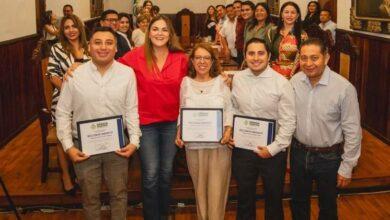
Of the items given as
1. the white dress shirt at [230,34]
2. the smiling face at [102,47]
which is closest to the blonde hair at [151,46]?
the smiling face at [102,47]

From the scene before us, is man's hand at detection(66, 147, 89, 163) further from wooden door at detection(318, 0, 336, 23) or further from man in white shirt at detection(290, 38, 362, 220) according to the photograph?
wooden door at detection(318, 0, 336, 23)

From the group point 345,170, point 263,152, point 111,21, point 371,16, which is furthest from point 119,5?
point 345,170

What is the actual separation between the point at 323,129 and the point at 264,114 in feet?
1.21

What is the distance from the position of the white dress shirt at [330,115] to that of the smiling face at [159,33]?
36.1 inches

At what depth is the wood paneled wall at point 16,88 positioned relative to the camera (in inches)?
224

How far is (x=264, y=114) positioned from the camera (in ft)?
9.55

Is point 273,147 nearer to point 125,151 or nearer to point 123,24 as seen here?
point 125,151

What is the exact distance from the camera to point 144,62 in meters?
3.07

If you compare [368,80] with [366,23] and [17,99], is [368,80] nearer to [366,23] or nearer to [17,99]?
[366,23]

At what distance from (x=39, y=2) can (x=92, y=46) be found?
561 centimetres

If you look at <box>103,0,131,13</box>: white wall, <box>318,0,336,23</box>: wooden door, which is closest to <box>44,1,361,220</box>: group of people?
<box>318,0,336,23</box>: wooden door

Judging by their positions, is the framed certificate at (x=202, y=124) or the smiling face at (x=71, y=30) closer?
the framed certificate at (x=202, y=124)

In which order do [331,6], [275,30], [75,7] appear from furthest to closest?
1. [75,7]
2. [331,6]
3. [275,30]

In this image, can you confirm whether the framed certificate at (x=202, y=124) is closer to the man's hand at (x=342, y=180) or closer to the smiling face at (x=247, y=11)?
the man's hand at (x=342, y=180)
